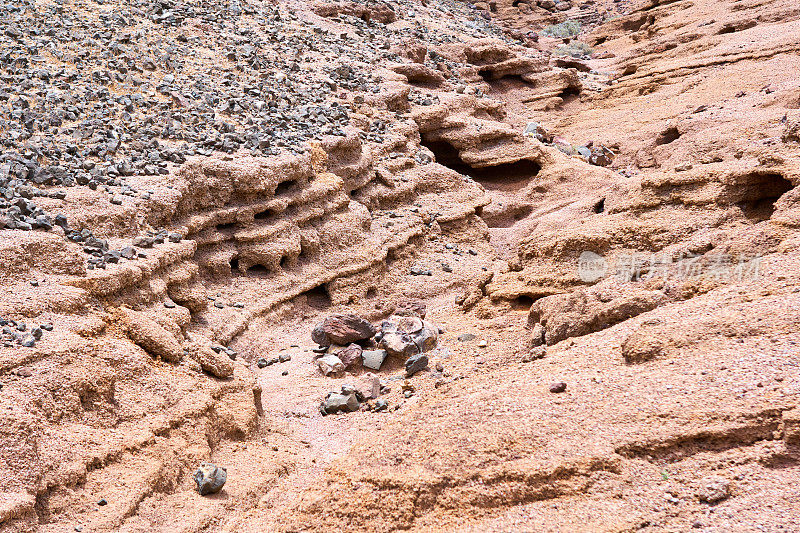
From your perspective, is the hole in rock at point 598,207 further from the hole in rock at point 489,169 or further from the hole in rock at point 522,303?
the hole in rock at point 489,169

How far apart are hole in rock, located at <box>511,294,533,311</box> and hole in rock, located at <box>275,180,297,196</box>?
3250 millimetres

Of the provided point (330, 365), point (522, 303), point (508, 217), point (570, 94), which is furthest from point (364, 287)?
point (570, 94)

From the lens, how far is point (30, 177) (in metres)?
7.56

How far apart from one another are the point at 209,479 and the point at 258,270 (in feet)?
13.5

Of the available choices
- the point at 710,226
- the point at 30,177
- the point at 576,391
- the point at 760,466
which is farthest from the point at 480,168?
the point at 760,466

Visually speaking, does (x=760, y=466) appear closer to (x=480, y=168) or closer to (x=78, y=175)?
(x=78, y=175)

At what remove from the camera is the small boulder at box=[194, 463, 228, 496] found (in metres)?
5.59

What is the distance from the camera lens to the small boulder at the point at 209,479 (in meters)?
5.59

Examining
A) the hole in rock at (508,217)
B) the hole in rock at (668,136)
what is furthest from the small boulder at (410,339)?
the hole in rock at (668,136)

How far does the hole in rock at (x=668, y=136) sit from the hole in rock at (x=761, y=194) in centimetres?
742

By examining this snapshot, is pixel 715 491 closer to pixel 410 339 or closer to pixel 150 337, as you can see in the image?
pixel 150 337

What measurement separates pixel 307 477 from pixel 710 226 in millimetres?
4052

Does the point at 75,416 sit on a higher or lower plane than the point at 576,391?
lower

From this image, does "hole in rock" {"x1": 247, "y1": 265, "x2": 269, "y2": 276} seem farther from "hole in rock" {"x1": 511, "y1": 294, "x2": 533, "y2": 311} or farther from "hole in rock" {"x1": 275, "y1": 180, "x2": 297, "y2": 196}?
"hole in rock" {"x1": 511, "y1": 294, "x2": 533, "y2": 311}
